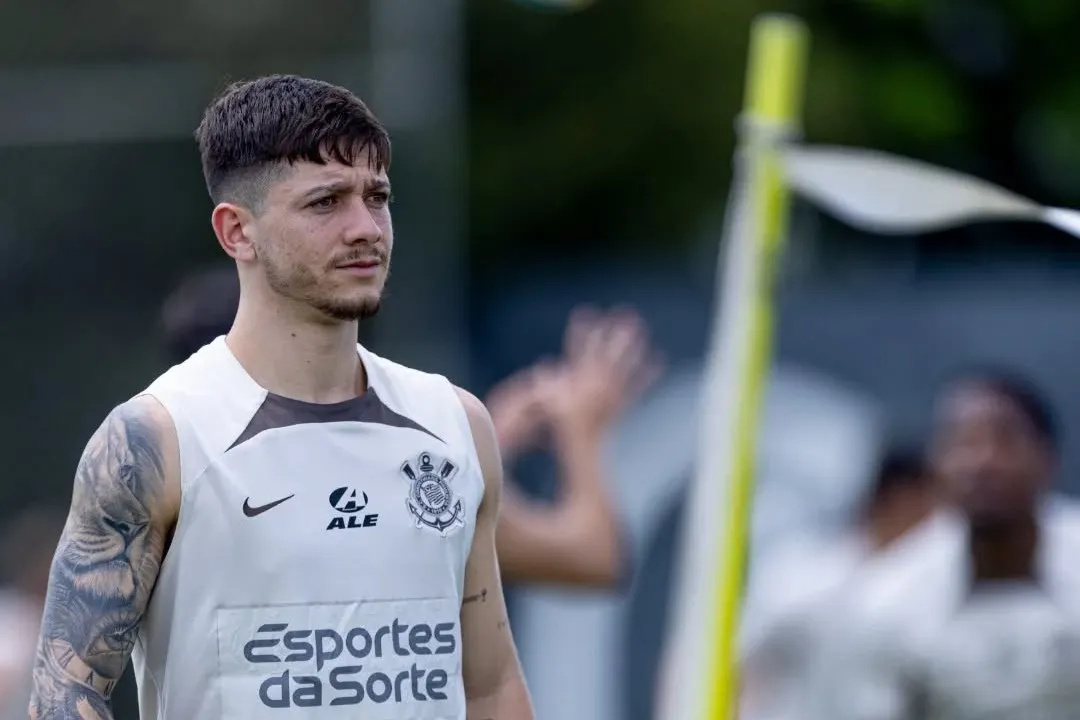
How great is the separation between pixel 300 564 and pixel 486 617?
454 mm

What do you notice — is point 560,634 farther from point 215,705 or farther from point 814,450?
point 215,705

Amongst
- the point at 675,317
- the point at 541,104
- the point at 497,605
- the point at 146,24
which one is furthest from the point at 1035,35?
the point at 497,605

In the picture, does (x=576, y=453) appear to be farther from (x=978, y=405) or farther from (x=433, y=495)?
(x=433, y=495)

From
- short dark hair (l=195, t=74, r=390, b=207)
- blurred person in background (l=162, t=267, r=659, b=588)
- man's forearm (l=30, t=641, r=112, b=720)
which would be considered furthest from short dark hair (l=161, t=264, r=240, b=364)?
man's forearm (l=30, t=641, r=112, b=720)

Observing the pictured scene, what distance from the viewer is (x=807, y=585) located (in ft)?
27.8

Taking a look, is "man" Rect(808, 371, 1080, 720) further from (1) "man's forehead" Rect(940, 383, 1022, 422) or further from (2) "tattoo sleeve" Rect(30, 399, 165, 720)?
(2) "tattoo sleeve" Rect(30, 399, 165, 720)

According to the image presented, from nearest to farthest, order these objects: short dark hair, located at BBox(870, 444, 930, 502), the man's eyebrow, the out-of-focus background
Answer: the man's eyebrow → short dark hair, located at BBox(870, 444, 930, 502) → the out-of-focus background

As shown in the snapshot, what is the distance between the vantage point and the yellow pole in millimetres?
6000

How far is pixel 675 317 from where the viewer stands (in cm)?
1041

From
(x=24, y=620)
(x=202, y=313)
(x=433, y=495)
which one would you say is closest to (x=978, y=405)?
(x=202, y=313)

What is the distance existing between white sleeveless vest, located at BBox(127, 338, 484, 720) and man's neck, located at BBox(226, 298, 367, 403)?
0.03 metres

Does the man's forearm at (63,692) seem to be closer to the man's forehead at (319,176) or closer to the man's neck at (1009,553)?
the man's forehead at (319,176)

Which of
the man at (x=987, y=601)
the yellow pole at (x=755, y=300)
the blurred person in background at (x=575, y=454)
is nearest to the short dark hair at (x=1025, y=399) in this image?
the man at (x=987, y=601)

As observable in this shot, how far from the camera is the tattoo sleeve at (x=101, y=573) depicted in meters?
3.60
